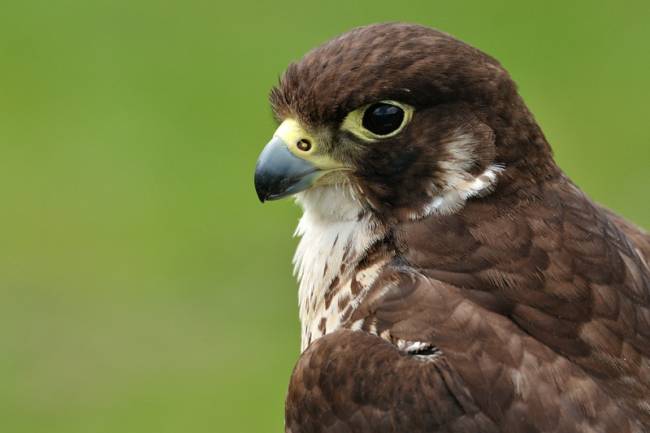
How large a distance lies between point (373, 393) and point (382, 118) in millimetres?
843

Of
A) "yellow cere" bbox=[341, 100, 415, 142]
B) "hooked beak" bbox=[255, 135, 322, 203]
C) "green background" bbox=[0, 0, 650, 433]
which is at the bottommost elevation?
"green background" bbox=[0, 0, 650, 433]

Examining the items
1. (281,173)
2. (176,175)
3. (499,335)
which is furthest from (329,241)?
(176,175)

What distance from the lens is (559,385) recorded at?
394 cm

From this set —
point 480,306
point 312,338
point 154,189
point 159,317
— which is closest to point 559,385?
point 480,306

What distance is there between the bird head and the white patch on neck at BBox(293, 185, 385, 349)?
0.16 feet

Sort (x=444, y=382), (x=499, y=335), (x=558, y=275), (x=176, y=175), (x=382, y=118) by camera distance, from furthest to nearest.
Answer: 1. (x=176, y=175)
2. (x=382, y=118)
3. (x=558, y=275)
4. (x=499, y=335)
5. (x=444, y=382)

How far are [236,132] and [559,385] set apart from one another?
6.82 metres

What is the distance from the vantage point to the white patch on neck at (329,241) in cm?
443

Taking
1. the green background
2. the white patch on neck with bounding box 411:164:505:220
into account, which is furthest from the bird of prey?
the green background

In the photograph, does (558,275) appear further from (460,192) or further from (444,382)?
(444,382)

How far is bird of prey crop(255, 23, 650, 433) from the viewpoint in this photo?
3930 millimetres

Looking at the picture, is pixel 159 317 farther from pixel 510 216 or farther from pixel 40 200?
pixel 510 216

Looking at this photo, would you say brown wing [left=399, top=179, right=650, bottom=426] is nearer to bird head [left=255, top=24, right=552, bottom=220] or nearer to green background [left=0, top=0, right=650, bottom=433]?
bird head [left=255, top=24, right=552, bottom=220]

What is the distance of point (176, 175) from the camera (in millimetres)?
10266
